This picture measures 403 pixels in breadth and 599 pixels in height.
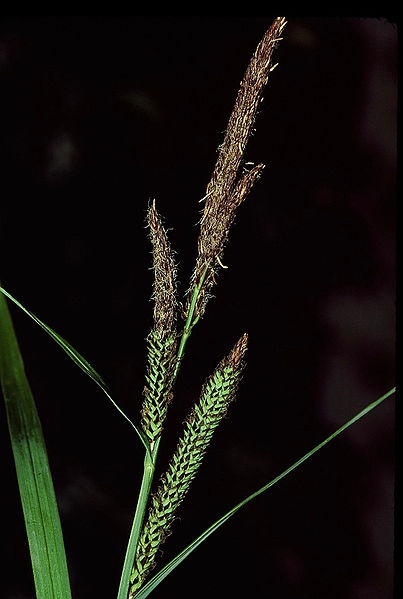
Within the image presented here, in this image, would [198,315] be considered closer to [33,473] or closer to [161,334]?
[161,334]

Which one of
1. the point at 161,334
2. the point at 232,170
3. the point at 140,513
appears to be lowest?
the point at 140,513

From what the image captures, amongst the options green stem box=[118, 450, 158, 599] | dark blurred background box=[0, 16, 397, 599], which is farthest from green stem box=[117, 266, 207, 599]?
dark blurred background box=[0, 16, 397, 599]

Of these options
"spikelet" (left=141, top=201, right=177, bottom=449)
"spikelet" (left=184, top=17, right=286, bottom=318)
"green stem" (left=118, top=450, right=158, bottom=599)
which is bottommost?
"green stem" (left=118, top=450, right=158, bottom=599)

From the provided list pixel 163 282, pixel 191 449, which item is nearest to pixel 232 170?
pixel 163 282

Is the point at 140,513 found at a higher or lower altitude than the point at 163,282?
lower

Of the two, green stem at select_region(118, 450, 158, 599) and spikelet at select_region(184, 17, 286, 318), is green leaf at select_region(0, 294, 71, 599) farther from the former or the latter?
spikelet at select_region(184, 17, 286, 318)

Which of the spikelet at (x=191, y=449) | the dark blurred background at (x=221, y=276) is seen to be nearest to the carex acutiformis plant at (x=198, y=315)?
the spikelet at (x=191, y=449)

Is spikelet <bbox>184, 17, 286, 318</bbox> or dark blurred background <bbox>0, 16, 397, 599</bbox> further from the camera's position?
dark blurred background <bbox>0, 16, 397, 599</bbox>
